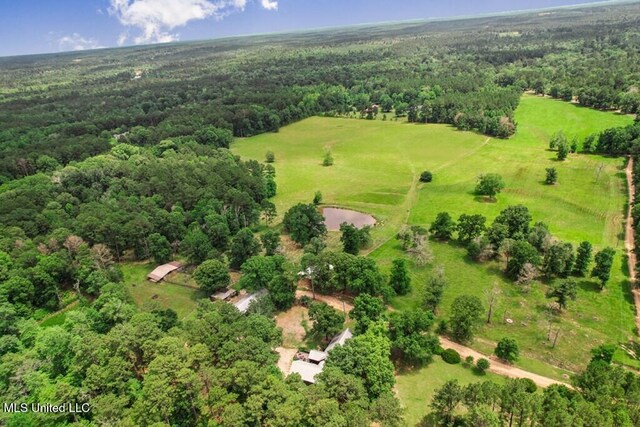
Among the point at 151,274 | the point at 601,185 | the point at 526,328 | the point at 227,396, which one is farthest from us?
the point at 601,185

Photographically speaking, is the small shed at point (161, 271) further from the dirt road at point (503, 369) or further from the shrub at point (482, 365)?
the shrub at point (482, 365)

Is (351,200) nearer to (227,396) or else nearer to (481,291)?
(481,291)

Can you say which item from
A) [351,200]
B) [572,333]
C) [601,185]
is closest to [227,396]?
[572,333]

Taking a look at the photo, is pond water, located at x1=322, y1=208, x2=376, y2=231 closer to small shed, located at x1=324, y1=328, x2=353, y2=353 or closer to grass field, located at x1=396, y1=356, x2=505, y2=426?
small shed, located at x1=324, y1=328, x2=353, y2=353

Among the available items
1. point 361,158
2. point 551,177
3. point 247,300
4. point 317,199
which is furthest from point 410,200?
point 247,300

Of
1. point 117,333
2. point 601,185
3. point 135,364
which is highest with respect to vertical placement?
point 117,333

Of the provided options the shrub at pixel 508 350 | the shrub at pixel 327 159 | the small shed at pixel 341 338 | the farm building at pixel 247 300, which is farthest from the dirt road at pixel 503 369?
the shrub at pixel 327 159

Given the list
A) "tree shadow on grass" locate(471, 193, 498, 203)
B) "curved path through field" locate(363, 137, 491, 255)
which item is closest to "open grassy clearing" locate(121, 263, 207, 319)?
"curved path through field" locate(363, 137, 491, 255)
